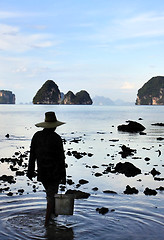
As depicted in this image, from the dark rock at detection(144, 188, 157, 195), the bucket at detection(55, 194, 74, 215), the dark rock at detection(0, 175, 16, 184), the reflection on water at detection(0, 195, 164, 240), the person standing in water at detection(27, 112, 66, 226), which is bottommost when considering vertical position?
the reflection on water at detection(0, 195, 164, 240)

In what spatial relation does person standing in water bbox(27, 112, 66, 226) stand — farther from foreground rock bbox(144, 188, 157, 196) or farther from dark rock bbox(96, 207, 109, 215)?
foreground rock bbox(144, 188, 157, 196)

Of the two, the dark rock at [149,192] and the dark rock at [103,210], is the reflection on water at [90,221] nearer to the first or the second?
the dark rock at [103,210]

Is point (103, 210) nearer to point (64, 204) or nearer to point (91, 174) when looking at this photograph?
point (64, 204)

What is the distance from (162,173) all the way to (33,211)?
7799mm

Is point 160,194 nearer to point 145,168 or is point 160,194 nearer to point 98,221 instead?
point 98,221

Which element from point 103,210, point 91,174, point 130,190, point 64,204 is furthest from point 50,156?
point 91,174

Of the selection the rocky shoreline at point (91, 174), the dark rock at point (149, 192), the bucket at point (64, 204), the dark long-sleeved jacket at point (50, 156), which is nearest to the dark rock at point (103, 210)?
the rocky shoreline at point (91, 174)

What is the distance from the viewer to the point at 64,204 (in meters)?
8.18

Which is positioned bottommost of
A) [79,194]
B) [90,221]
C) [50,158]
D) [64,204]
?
[90,221]

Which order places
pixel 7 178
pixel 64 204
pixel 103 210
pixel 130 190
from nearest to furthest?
pixel 64 204 → pixel 103 210 → pixel 130 190 → pixel 7 178

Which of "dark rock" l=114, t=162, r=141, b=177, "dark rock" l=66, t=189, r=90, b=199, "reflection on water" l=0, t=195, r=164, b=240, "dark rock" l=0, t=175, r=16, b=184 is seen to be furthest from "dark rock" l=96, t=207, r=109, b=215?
"dark rock" l=114, t=162, r=141, b=177

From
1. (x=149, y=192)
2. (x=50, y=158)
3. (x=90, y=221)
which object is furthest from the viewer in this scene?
(x=149, y=192)

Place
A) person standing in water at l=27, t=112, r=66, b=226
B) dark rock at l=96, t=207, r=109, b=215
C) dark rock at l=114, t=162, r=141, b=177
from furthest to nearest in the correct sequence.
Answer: dark rock at l=114, t=162, r=141, b=177
dark rock at l=96, t=207, r=109, b=215
person standing in water at l=27, t=112, r=66, b=226

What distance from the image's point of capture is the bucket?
810cm
